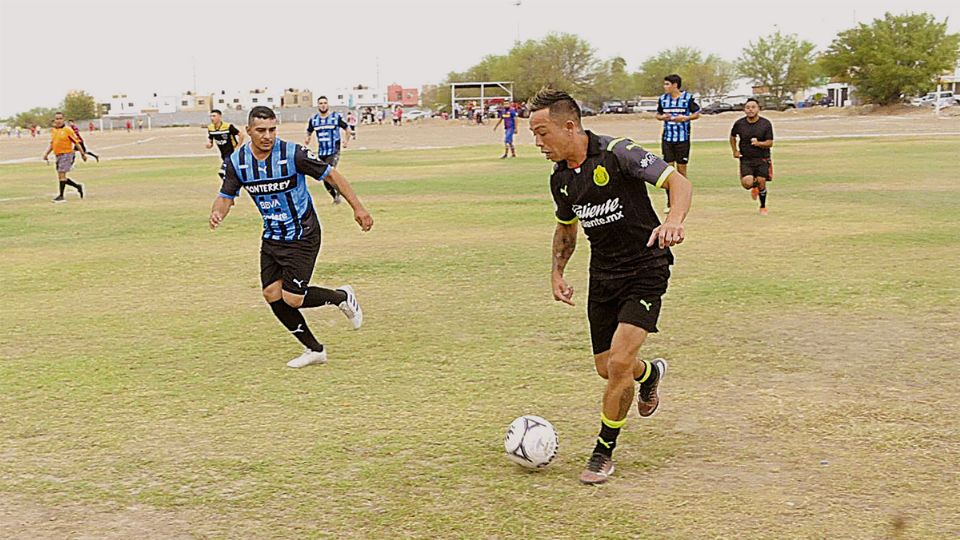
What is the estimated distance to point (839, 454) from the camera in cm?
634

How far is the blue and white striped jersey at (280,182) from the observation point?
8711 millimetres

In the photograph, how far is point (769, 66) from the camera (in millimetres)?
121250

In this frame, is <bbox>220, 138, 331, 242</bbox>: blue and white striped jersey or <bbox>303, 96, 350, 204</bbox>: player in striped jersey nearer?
<bbox>220, 138, 331, 242</bbox>: blue and white striped jersey

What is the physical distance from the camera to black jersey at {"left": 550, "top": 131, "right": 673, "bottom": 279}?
5973 millimetres

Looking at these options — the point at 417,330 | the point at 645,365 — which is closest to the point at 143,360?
the point at 417,330

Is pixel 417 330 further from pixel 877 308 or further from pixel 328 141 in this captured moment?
pixel 328 141

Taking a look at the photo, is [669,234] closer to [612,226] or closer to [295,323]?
[612,226]

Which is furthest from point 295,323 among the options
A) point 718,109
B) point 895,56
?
point 718,109

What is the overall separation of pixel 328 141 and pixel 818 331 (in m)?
16.3

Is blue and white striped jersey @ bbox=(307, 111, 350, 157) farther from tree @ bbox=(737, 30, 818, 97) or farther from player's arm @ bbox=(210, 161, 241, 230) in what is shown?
tree @ bbox=(737, 30, 818, 97)

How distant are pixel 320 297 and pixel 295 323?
532 millimetres

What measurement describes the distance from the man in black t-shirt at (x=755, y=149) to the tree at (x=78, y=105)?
165 metres

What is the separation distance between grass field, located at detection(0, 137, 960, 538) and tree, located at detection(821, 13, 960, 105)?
81.6 meters

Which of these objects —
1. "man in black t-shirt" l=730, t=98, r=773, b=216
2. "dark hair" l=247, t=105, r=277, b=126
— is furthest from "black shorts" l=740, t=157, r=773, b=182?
"dark hair" l=247, t=105, r=277, b=126
